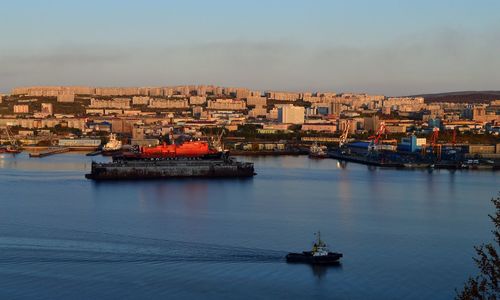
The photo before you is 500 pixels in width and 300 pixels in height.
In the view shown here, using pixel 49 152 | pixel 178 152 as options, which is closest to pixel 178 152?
pixel 178 152

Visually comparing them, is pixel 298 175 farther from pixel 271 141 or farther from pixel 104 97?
pixel 104 97

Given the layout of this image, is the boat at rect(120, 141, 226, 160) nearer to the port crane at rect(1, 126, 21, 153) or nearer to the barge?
the barge

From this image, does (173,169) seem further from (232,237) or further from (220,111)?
(220,111)

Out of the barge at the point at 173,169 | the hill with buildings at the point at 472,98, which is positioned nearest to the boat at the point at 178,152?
the barge at the point at 173,169

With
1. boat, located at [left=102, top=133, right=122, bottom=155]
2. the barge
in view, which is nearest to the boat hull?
the barge

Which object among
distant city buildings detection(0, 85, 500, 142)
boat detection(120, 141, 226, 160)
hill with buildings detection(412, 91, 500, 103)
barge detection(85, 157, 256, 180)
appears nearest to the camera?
barge detection(85, 157, 256, 180)
